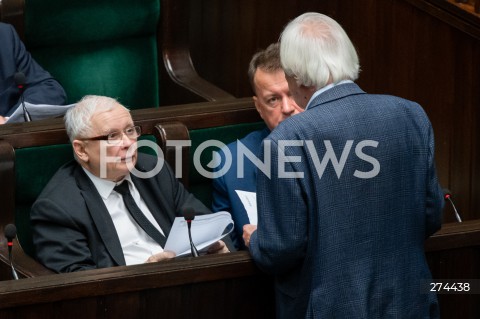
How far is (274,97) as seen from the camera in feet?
12.3

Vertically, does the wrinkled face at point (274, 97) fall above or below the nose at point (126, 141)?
above

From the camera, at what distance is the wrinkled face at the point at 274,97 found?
12.3 feet

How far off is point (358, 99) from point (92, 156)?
3.27ft

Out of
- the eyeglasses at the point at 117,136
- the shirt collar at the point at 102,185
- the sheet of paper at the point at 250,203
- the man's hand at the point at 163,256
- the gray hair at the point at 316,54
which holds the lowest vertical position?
the man's hand at the point at 163,256

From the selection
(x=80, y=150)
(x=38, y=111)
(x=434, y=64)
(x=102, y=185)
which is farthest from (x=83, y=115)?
(x=434, y=64)

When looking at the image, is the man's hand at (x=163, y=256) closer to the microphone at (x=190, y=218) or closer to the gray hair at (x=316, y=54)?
the microphone at (x=190, y=218)

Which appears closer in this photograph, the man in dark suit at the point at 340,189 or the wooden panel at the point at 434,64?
the man in dark suit at the point at 340,189

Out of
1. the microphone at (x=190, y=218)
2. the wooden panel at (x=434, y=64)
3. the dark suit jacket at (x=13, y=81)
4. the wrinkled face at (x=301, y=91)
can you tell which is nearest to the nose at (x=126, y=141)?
the microphone at (x=190, y=218)

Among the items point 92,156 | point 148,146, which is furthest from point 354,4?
point 92,156

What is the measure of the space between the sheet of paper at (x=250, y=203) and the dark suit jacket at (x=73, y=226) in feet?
1.37

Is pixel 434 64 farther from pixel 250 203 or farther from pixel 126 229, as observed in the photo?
pixel 126 229

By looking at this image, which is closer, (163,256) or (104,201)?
(163,256)

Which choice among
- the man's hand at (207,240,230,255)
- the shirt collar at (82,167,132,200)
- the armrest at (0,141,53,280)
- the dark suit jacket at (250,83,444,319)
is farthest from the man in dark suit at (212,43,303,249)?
the dark suit jacket at (250,83,444,319)

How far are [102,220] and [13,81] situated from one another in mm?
1005
